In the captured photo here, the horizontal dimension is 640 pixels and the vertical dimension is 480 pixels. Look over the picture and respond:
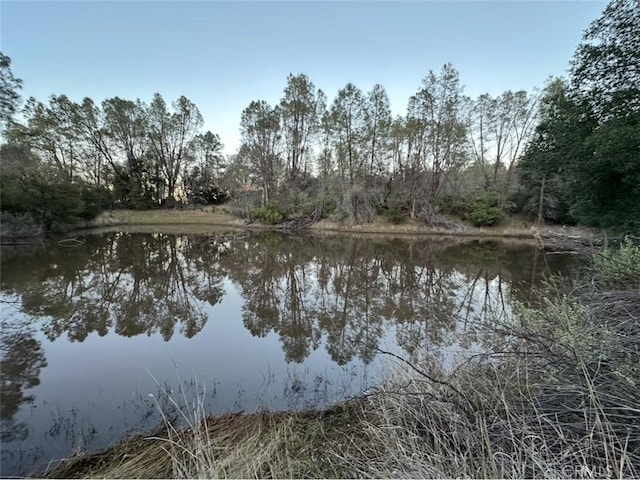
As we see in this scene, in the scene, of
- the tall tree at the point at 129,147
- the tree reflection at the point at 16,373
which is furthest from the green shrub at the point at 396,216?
the tall tree at the point at 129,147

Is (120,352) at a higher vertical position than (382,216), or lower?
lower

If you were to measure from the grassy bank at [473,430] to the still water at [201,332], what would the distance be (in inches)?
18.7

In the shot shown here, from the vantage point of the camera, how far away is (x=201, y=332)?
18.3 feet

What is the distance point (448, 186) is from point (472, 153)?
3.81 meters

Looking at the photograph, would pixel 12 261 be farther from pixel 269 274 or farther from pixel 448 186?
pixel 448 186

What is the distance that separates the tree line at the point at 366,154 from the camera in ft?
25.2

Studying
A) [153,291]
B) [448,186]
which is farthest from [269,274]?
[448,186]

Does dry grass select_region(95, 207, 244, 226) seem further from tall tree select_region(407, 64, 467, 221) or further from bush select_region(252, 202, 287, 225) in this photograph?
tall tree select_region(407, 64, 467, 221)

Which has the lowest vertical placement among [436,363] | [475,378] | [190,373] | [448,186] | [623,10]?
[190,373]

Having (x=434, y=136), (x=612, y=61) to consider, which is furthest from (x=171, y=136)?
(x=612, y=61)

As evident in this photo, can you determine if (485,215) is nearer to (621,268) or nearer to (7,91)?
(621,268)

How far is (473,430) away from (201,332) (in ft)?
16.2

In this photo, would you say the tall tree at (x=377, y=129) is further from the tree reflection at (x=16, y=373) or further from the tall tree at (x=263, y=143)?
the tree reflection at (x=16, y=373)

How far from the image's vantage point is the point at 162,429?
9.69ft
